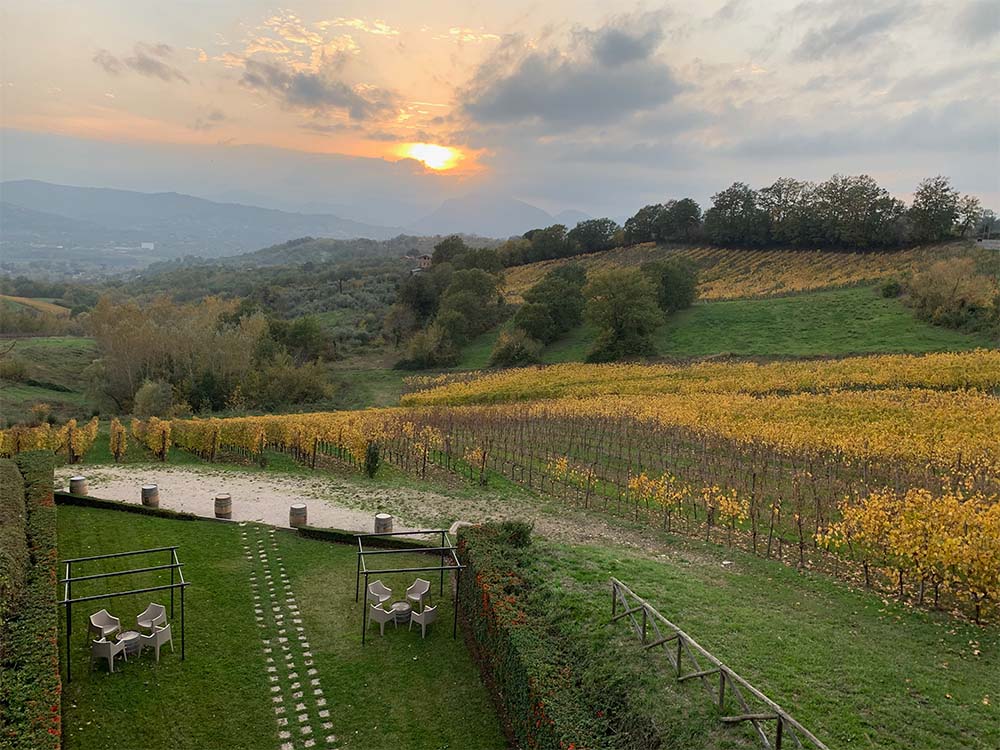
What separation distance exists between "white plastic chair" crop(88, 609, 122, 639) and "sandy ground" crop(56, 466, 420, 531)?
8050mm

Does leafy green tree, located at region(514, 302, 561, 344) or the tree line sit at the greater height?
the tree line

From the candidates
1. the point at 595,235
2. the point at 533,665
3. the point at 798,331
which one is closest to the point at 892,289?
the point at 798,331

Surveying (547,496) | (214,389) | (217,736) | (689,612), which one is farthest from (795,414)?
(214,389)

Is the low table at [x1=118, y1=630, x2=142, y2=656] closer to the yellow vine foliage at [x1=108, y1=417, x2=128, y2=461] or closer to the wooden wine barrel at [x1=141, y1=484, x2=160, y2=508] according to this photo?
the wooden wine barrel at [x1=141, y1=484, x2=160, y2=508]

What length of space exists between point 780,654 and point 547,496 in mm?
14179

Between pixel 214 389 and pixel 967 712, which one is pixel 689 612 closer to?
pixel 967 712

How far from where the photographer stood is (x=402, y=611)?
15.6m

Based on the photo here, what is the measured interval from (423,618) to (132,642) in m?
6.41

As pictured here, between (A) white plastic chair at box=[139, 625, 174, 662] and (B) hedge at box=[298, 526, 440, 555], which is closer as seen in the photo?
(A) white plastic chair at box=[139, 625, 174, 662]

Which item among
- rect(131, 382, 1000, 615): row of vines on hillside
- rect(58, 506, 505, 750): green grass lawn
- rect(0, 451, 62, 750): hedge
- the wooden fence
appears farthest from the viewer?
rect(131, 382, 1000, 615): row of vines on hillside

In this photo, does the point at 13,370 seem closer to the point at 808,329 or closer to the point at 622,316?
the point at 622,316

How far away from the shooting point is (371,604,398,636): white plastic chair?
1529 centimetres

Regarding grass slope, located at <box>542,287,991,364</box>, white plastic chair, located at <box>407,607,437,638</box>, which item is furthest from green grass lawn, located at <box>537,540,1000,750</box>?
grass slope, located at <box>542,287,991,364</box>

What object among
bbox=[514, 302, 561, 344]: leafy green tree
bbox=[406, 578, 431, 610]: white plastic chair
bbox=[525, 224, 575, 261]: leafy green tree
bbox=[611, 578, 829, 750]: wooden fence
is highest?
bbox=[525, 224, 575, 261]: leafy green tree
